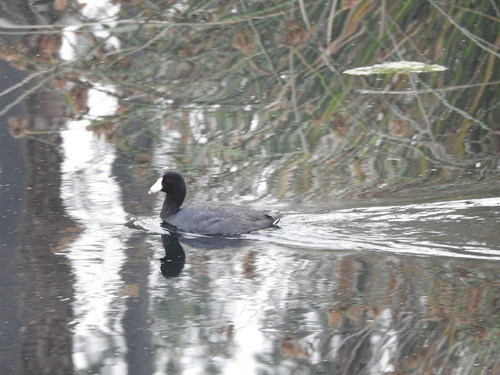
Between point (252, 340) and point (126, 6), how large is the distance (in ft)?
→ 28.1

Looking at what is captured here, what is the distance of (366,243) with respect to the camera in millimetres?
7008

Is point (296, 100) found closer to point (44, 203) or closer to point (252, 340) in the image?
point (44, 203)

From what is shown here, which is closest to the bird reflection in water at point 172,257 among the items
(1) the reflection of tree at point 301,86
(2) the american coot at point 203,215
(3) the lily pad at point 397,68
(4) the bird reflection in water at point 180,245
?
(4) the bird reflection in water at point 180,245

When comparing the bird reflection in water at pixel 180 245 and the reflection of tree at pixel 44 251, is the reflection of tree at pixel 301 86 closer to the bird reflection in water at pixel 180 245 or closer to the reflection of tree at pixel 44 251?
the reflection of tree at pixel 44 251

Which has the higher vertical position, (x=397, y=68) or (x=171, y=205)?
(x=397, y=68)

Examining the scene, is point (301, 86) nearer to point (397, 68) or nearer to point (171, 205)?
point (397, 68)

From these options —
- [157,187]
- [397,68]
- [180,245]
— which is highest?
[397,68]

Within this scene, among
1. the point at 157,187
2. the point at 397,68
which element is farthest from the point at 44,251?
the point at 397,68

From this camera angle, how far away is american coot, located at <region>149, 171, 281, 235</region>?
7281 millimetres

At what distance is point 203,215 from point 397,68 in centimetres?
385

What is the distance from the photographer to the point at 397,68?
34.6ft

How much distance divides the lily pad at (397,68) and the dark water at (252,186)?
0.10 meters

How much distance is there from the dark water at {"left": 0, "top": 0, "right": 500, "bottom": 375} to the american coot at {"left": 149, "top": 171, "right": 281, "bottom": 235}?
0.31 feet

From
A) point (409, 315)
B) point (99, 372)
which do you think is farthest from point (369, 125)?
point (99, 372)
